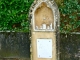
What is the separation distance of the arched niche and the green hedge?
1546mm

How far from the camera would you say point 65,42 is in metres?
5.46

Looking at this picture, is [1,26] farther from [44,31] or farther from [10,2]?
[44,31]

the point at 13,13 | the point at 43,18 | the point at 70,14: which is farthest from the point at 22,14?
the point at 43,18

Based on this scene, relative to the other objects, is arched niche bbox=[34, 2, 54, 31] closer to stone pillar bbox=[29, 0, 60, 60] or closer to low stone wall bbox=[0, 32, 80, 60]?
stone pillar bbox=[29, 0, 60, 60]

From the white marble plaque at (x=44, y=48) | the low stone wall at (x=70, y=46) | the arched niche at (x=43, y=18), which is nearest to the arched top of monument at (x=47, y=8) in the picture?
the arched niche at (x=43, y=18)

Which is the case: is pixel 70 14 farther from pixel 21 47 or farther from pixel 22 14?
pixel 21 47

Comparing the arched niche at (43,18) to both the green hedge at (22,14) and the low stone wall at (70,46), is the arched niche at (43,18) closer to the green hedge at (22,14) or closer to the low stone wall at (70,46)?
the low stone wall at (70,46)

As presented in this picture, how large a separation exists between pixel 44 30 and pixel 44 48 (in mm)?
346

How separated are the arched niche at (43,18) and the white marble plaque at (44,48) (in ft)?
0.75

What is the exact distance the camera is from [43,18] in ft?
15.0

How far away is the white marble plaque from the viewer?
4641 mm

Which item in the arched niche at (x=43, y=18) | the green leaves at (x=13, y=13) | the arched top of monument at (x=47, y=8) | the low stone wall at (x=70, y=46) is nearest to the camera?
the arched top of monument at (x=47, y=8)

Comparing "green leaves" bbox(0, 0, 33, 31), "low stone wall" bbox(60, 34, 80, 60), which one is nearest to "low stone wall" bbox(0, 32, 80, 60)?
"low stone wall" bbox(60, 34, 80, 60)

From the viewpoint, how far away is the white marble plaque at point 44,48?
464 cm
